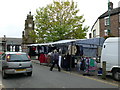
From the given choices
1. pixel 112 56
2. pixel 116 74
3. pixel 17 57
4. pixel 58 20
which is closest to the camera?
pixel 116 74

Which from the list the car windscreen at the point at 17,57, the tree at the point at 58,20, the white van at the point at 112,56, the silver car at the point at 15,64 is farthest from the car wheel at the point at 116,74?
the tree at the point at 58,20

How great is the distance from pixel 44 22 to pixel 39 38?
3.02 metres

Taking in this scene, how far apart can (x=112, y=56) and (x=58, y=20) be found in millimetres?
17193

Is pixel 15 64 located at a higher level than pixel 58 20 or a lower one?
lower

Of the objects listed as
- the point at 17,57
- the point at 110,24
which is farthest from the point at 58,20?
the point at 17,57

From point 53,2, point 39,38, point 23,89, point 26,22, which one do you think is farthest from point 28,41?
point 23,89

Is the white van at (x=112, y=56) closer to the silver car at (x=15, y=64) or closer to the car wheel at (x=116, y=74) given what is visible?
the car wheel at (x=116, y=74)

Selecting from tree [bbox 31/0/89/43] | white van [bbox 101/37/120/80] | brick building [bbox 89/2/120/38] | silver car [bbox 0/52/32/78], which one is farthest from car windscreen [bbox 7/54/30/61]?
brick building [bbox 89/2/120/38]

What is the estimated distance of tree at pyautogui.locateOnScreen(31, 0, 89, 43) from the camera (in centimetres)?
2418

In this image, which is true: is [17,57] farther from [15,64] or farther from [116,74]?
Answer: [116,74]

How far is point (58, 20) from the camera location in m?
24.9

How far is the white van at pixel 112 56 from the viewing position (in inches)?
334

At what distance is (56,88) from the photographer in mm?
6645

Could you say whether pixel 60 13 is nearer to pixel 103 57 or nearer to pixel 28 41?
pixel 28 41
